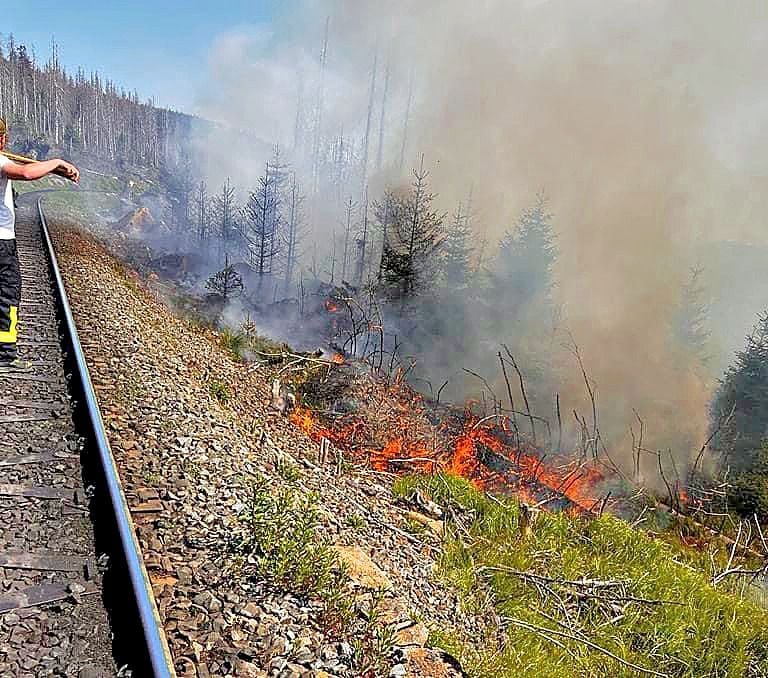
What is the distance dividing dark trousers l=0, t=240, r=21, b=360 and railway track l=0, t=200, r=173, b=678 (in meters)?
0.32

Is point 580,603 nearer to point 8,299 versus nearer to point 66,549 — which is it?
point 66,549

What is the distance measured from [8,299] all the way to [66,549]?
10.5ft

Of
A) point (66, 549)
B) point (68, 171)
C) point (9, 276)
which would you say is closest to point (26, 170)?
point (68, 171)

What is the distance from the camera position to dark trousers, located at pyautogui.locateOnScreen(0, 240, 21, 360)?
5.00m

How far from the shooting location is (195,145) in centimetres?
8606

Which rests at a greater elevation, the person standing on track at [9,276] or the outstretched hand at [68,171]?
the outstretched hand at [68,171]

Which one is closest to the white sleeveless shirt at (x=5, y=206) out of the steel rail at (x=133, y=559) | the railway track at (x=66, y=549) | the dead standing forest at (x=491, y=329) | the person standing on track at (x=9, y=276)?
the person standing on track at (x=9, y=276)

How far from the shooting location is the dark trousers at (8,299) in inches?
197

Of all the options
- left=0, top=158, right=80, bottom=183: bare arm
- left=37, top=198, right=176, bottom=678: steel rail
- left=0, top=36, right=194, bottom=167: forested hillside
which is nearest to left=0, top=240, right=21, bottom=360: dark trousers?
left=0, top=158, right=80, bottom=183: bare arm

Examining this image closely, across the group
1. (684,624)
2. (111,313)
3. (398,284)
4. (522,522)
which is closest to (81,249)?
(111,313)

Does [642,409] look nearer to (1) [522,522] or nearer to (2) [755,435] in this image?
(2) [755,435]

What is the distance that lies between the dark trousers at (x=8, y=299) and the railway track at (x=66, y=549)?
1.06 ft

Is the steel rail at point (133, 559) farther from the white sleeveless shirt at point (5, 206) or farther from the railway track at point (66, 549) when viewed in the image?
the white sleeveless shirt at point (5, 206)

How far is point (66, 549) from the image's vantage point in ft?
9.23
